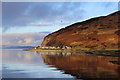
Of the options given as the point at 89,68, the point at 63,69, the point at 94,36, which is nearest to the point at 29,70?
the point at 63,69

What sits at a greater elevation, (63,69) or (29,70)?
(63,69)

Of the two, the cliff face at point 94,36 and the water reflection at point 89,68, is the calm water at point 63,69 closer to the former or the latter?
the water reflection at point 89,68

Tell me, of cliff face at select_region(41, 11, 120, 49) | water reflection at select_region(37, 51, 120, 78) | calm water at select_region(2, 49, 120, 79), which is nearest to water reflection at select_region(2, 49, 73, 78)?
calm water at select_region(2, 49, 120, 79)

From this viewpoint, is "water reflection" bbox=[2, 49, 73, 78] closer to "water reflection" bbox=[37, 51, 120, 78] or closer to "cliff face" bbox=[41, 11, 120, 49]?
"water reflection" bbox=[37, 51, 120, 78]

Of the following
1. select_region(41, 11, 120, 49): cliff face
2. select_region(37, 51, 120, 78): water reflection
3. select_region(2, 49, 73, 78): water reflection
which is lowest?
select_region(2, 49, 73, 78): water reflection

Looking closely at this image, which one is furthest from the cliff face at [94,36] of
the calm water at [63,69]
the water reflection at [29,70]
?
the water reflection at [29,70]

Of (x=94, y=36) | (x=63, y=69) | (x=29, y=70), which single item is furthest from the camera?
(x=94, y=36)

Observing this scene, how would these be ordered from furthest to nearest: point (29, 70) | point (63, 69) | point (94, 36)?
1. point (94, 36)
2. point (29, 70)
3. point (63, 69)

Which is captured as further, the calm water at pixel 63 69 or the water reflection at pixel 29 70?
the water reflection at pixel 29 70

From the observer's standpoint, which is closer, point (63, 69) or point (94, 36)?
point (63, 69)

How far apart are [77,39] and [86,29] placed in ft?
43.3

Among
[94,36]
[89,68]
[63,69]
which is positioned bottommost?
[63,69]

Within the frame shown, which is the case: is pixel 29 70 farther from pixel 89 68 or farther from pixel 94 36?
pixel 94 36

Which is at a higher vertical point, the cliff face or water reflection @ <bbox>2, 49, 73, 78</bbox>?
the cliff face
